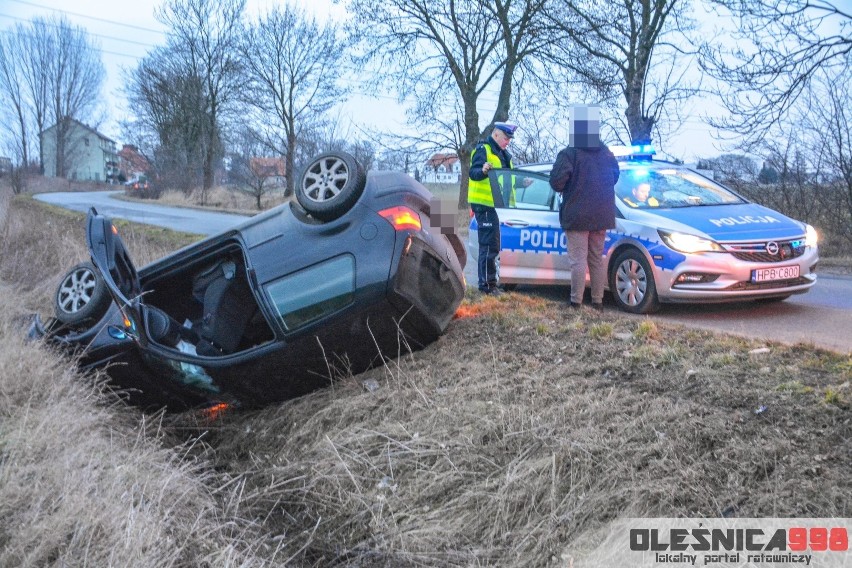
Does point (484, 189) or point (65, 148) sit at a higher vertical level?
point (65, 148)

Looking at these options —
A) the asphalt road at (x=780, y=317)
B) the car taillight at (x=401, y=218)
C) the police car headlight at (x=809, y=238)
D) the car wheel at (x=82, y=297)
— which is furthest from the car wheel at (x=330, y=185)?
the police car headlight at (x=809, y=238)

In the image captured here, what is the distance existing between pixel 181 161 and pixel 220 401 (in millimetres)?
42156

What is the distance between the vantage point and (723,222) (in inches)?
262

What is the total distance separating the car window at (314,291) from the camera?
15.5ft

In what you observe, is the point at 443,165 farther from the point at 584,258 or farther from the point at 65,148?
the point at 65,148

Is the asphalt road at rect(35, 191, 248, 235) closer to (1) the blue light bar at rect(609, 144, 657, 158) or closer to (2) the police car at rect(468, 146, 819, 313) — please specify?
(2) the police car at rect(468, 146, 819, 313)

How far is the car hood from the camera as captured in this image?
21.3ft

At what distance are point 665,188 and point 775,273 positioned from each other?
144 cm

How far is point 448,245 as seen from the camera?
5.48 metres

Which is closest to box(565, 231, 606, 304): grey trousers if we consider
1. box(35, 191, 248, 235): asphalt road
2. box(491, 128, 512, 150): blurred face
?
box(491, 128, 512, 150): blurred face

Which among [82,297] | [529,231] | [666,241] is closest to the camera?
[82,297]

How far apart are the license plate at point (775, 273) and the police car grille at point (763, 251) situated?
0.27ft

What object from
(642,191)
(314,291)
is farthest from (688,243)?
(314,291)

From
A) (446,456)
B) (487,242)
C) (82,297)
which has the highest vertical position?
(487,242)
